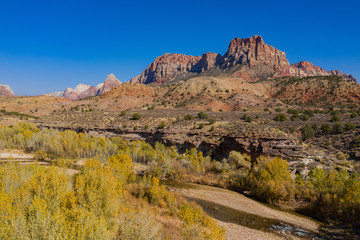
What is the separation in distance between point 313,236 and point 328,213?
4.59 metres

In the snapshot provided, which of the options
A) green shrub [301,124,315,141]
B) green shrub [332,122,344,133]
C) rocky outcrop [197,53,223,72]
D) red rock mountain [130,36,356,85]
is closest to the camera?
green shrub [332,122,344,133]

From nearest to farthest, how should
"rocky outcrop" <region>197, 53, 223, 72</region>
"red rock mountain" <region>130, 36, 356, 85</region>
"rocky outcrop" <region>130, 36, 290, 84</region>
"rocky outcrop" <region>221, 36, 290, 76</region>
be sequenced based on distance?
"red rock mountain" <region>130, 36, 356, 85</region> → "rocky outcrop" <region>130, 36, 290, 84</region> → "rocky outcrop" <region>221, 36, 290, 76</region> → "rocky outcrop" <region>197, 53, 223, 72</region>

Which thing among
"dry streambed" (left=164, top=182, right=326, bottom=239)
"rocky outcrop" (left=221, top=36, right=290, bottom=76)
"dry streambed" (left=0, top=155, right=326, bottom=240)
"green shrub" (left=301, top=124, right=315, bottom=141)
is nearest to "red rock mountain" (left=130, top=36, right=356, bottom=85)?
"rocky outcrop" (left=221, top=36, right=290, bottom=76)

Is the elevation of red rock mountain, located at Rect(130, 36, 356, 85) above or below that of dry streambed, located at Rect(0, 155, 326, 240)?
above

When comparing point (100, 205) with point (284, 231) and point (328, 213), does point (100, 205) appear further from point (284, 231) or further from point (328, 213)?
point (328, 213)

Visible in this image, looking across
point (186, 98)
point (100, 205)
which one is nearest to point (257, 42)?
point (186, 98)

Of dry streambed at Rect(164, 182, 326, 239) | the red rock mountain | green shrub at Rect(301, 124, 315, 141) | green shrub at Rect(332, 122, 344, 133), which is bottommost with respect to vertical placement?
dry streambed at Rect(164, 182, 326, 239)

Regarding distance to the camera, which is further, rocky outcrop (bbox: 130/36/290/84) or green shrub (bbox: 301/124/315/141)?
rocky outcrop (bbox: 130/36/290/84)

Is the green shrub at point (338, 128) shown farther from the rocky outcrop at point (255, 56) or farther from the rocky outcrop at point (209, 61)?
the rocky outcrop at point (209, 61)

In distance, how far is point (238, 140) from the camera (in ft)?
111

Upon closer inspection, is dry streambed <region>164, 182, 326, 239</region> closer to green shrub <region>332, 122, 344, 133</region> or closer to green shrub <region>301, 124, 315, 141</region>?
green shrub <region>301, 124, 315, 141</region>

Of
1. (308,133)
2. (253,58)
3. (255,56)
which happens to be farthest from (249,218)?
(255,56)

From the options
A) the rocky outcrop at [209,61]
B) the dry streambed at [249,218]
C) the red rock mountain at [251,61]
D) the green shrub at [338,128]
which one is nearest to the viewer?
the dry streambed at [249,218]

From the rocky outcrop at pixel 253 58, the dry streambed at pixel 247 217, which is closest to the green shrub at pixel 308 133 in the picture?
the dry streambed at pixel 247 217
